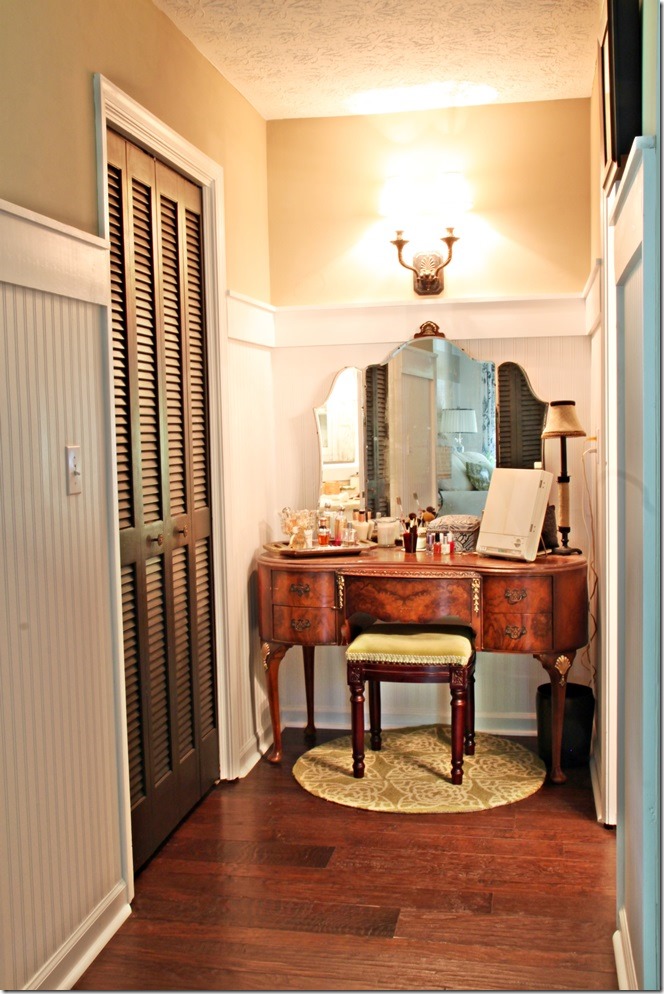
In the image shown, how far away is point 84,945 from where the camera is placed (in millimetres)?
2508

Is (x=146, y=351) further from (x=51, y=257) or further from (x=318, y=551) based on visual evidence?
(x=318, y=551)

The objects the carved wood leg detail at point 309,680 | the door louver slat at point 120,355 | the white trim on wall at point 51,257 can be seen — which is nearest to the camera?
the white trim on wall at point 51,257

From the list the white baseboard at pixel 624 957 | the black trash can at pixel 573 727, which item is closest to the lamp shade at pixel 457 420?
the black trash can at pixel 573 727

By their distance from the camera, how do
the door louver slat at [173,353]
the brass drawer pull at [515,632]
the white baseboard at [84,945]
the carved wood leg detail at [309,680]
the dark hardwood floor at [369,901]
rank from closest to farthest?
the white baseboard at [84,945] → the dark hardwood floor at [369,901] → the door louver slat at [173,353] → the brass drawer pull at [515,632] → the carved wood leg detail at [309,680]

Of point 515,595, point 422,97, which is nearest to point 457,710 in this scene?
point 515,595

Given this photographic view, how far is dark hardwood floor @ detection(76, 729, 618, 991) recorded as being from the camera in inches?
96.2

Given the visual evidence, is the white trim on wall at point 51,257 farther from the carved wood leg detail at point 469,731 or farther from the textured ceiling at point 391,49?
the carved wood leg detail at point 469,731

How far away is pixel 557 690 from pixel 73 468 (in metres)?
2.02

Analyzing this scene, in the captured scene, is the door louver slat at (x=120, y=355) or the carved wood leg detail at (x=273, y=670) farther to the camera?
the carved wood leg detail at (x=273, y=670)

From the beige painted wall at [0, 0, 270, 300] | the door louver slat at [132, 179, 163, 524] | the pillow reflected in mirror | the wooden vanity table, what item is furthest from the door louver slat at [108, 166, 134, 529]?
the pillow reflected in mirror

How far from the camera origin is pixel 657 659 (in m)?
1.80

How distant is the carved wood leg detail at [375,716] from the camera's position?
4.06m

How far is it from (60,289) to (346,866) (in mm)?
1912

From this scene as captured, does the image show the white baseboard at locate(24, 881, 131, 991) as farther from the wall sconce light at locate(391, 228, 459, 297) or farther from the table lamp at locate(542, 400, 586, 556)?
the wall sconce light at locate(391, 228, 459, 297)
